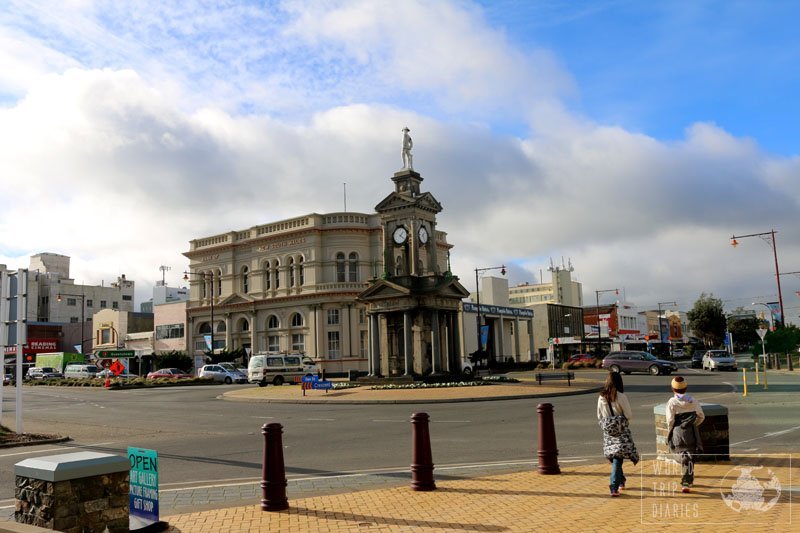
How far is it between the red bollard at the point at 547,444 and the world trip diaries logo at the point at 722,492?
4.00 feet

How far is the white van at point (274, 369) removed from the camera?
43.1m

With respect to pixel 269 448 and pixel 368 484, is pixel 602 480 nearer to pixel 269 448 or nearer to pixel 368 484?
pixel 368 484

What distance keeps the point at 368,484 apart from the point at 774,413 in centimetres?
1288

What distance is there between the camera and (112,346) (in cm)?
8069

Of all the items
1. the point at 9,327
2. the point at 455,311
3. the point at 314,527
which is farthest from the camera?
the point at 455,311

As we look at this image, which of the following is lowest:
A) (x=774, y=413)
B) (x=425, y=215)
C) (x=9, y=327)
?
(x=774, y=413)

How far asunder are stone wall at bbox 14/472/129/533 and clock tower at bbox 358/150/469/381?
28.7 meters

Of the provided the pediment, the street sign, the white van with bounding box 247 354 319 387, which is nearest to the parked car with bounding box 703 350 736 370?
the white van with bounding box 247 354 319 387

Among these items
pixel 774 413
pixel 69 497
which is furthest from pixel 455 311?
pixel 69 497

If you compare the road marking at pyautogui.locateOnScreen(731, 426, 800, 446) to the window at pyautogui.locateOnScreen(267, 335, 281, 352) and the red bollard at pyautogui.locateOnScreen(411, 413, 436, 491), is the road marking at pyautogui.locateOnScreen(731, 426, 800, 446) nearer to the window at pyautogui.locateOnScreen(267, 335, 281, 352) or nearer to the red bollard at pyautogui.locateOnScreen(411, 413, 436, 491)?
the red bollard at pyautogui.locateOnScreen(411, 413, 436, 491)

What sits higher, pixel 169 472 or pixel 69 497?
pixel 69 497

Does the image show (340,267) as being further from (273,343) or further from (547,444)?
(547,444)

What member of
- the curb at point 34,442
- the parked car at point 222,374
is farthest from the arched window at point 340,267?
the curb at point 34,442

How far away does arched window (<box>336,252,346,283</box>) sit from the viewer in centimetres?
6306
